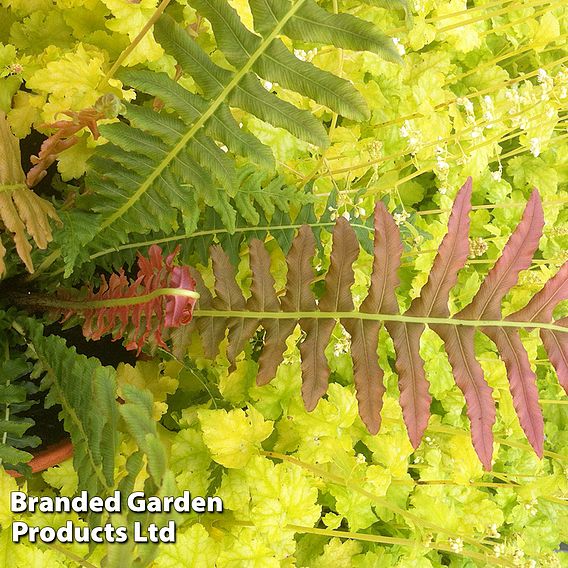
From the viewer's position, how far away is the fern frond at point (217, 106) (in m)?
0.51

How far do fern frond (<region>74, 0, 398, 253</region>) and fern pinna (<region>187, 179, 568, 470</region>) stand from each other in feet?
0.33

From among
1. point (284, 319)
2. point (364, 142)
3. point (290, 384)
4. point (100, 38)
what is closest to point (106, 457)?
point (284, 319)

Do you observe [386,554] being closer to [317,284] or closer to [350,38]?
[317,284]

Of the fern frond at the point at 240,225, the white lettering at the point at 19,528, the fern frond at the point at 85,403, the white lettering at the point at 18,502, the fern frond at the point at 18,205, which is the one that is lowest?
the white lettering at the point at 19,528

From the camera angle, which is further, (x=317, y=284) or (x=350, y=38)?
(x=317, y=284)

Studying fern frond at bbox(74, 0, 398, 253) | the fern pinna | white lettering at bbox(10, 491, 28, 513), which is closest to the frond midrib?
fern frond at bbox(74, 0, 398, 253)

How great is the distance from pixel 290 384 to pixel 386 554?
1.11 ft

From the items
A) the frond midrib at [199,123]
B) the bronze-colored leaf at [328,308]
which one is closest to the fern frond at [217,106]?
the frond midrib at [199,123]

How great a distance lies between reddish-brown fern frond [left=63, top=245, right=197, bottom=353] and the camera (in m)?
0.53

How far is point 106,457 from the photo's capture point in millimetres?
534

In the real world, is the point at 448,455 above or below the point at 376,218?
below

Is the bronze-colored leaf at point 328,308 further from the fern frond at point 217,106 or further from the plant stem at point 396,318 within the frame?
the fern frond at point 217,106

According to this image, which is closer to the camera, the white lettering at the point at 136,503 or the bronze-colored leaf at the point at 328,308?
the white lettering at the point at 136,503

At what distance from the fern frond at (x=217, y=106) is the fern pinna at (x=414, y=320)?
0.10 metres
